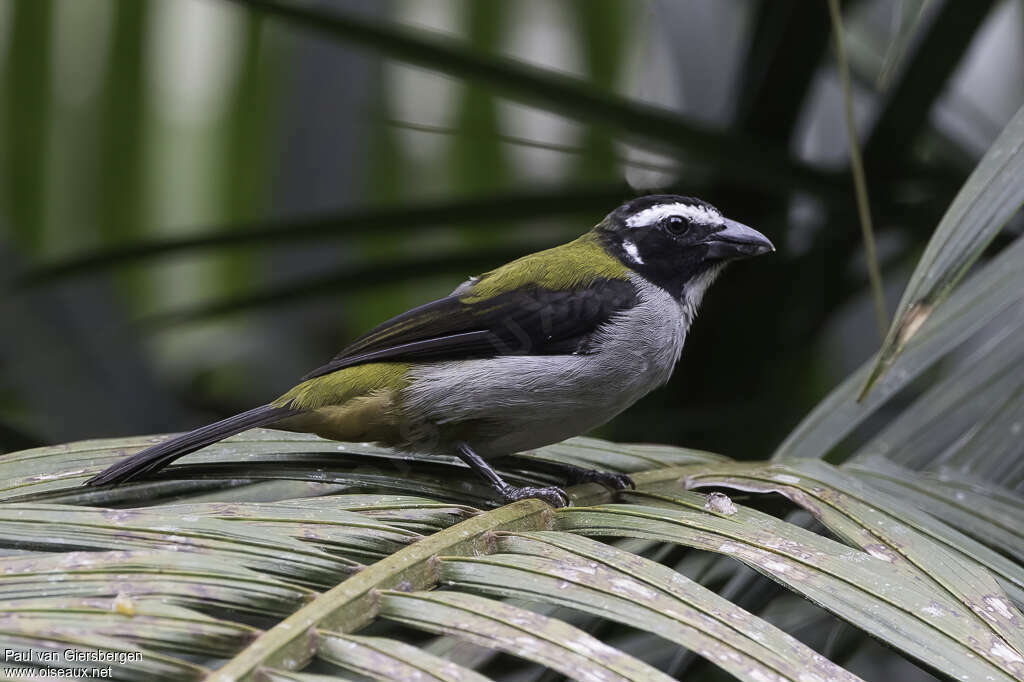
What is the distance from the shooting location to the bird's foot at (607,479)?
2.21 meters

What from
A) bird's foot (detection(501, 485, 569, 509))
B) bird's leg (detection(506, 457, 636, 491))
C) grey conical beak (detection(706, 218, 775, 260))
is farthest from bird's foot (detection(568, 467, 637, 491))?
grey conical beak (detection(706, 218, 775, 260))

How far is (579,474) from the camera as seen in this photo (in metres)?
2.38

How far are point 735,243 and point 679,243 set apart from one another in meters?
0.16

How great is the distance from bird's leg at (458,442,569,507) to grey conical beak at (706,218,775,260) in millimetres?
872

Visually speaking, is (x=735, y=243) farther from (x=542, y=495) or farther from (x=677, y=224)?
(x=542, y=495)

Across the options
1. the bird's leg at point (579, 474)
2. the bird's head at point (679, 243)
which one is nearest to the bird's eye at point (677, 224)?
the bird's head at point (679, 243)

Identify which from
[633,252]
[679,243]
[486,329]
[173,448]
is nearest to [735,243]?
[679,243]

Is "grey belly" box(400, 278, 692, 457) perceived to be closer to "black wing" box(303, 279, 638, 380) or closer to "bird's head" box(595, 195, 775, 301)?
"black wing" box(303, 279, 638, 380)

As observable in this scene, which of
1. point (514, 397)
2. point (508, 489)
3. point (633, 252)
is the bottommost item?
point (508, 489)

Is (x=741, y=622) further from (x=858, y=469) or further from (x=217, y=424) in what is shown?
(x=217, y=424)

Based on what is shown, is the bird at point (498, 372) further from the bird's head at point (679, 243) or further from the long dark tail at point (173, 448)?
the bird's head at point (679, 243)

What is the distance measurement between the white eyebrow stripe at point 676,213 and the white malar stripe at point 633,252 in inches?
2.2

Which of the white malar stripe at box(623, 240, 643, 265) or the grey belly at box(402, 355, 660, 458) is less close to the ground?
the white malar stripe at box(623, 240, 643, 265)

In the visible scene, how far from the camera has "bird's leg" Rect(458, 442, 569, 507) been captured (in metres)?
2.11
